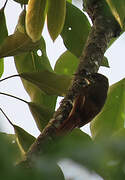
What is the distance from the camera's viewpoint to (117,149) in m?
0.17

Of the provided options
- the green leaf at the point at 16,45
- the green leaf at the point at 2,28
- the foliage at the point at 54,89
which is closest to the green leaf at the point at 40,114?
the foliage at the point at 54,89

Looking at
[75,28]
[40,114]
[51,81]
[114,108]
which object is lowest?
[114,108]

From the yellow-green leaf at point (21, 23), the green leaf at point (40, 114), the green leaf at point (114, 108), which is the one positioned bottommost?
the green leaf at point (114, 108)

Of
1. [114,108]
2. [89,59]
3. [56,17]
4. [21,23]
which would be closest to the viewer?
[89,59]

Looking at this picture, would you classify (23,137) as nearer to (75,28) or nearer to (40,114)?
(40,114)

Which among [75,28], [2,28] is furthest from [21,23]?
[75,28]

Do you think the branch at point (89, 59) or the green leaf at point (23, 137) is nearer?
the branch at point (89, 59)

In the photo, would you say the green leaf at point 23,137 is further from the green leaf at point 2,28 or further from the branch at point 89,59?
the green leaf at point 2,28

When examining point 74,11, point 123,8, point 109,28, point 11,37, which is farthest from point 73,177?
point 74,11

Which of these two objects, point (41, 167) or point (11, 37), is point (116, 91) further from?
point (41, 167)

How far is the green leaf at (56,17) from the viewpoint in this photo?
1253mm

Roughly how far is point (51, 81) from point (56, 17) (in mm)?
229

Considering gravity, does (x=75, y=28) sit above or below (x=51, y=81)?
above

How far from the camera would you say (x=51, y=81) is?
1.32 meters
